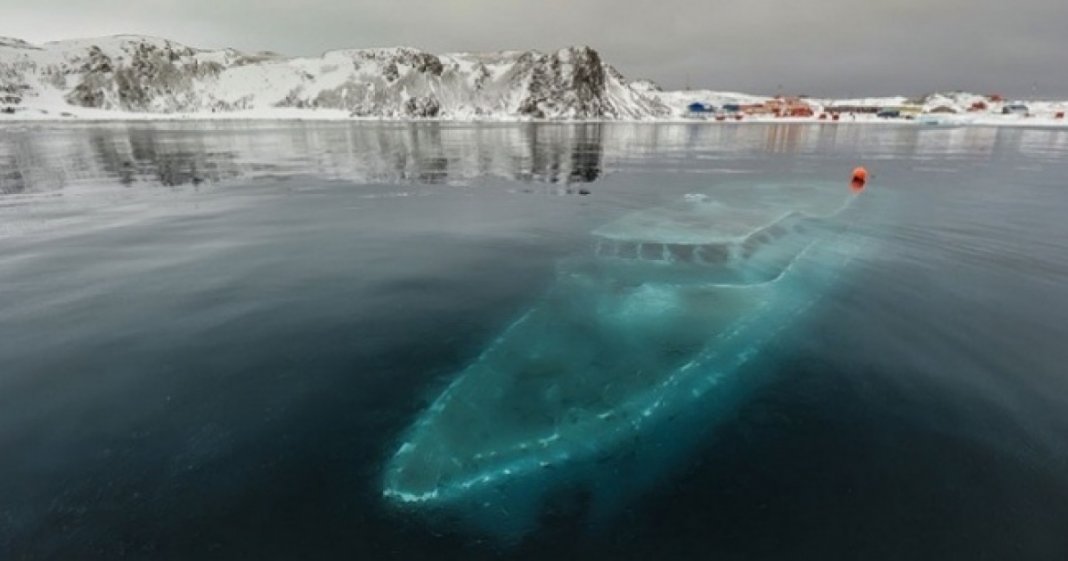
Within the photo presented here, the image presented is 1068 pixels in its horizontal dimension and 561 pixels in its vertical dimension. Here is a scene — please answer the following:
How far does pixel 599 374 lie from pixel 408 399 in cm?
376

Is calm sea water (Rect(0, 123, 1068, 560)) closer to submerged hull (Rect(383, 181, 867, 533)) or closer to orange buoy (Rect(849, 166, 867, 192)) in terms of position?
submerged hull (Rect(383, 181, 867, 533))

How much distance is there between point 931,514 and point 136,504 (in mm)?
10750

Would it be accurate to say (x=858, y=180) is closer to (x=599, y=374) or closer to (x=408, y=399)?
(x=599, y=374)

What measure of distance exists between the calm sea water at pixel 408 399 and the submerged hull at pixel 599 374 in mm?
495

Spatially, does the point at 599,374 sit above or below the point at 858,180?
below

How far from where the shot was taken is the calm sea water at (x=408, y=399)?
6.51 metres

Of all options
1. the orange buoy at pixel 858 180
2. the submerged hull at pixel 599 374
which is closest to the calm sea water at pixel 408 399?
the submerged hull at pixel 599 374

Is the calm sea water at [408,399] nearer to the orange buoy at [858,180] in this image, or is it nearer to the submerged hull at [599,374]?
the submerged hull at [599,374]

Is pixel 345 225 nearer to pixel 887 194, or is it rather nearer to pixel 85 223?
pixel 85 223

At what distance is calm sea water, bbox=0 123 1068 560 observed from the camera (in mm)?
6508

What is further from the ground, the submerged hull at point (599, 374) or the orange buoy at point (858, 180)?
the orange buoy at point (858, 180)

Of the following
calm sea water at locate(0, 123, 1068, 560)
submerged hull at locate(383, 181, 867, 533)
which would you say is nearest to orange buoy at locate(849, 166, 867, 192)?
calm sea water at locate(0, 123, 1068, 560)

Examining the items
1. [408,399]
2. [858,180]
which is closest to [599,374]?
[408,399]

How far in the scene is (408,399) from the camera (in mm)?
9305
